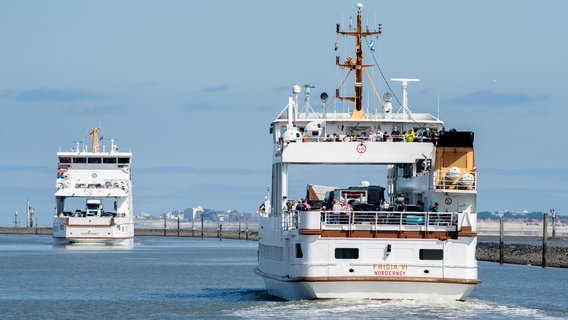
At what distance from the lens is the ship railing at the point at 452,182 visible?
4094 cm

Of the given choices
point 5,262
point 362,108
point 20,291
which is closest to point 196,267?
point 5,262

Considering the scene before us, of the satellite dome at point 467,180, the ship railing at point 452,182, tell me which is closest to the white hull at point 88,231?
the ship railing at point 452,182

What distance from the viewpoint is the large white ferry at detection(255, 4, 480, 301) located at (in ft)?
129

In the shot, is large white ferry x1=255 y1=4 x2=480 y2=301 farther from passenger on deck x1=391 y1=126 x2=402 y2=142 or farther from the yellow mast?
the yellow mast

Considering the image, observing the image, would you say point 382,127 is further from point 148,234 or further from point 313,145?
point 148,234

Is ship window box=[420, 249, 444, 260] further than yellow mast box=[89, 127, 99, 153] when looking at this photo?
No

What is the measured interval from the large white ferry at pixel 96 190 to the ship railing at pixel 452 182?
7582 cm

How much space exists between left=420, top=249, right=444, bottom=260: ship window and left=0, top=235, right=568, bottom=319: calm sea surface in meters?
1.31

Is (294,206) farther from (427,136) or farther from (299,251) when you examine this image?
(427,136)

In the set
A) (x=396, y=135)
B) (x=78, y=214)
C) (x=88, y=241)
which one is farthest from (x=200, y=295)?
(x=78, y=214)

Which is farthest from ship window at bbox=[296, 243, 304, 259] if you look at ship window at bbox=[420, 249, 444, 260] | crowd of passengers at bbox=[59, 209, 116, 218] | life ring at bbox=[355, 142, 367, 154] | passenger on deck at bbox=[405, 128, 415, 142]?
crowd of passengers at bbox=[59, 209, 116, 218]

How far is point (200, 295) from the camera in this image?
53.1 meters

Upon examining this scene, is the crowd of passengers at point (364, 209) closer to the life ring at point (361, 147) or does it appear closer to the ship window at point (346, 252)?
the ship window at point (346, 252)

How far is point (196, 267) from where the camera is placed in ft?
264
